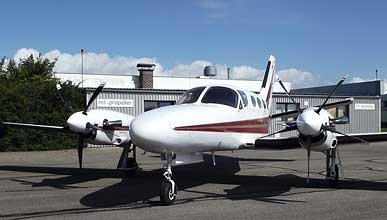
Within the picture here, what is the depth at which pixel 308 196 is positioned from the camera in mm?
11883

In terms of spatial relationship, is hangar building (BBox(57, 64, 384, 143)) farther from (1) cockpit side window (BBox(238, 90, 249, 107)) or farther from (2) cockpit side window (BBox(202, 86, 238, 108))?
(2) cockpit side window (BBox(202, 86, 238, 108))

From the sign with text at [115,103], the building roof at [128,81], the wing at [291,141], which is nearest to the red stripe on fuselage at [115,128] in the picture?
the wing at [291,141]

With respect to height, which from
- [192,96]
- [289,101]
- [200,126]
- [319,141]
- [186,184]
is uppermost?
[289,101]

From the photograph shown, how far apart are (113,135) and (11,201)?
Answer: 4510 millimetres

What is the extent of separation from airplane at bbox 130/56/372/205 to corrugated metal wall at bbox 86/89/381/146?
1423 cm

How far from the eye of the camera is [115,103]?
32875 millimetres

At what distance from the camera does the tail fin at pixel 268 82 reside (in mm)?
20953

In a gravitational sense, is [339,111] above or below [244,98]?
below

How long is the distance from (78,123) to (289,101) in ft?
88.3

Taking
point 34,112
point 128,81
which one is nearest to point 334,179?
point 34,112

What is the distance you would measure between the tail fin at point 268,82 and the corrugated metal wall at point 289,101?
20.2 ft

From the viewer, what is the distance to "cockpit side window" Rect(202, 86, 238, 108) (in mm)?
13039

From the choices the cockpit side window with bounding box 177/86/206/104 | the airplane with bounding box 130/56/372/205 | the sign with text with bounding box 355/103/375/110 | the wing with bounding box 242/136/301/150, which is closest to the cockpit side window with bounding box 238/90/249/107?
the airplane with bounding box 130/56/372/205

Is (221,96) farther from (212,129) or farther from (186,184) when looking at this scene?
(186,184)
